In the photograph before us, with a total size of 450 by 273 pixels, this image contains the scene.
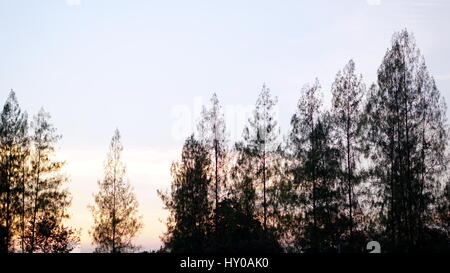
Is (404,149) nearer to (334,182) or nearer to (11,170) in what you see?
(334,182)

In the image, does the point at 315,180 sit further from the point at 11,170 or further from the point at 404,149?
the point at 11,170

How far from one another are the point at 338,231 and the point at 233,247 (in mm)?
7410

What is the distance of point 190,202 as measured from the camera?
4288 centimetres

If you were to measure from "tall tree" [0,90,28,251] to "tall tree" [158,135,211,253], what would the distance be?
12.5 meters

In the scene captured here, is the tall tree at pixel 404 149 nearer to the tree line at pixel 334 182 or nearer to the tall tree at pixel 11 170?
the tree line at pixel 334 182

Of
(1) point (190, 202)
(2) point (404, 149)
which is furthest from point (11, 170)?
(2) point (404, 149)

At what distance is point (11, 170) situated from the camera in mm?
37594

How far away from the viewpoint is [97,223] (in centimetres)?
4241

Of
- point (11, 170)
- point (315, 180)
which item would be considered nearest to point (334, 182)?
point (315, 180)

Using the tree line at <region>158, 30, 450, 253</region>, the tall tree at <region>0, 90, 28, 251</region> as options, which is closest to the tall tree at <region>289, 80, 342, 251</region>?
the tree line at <region>158, 30, 450, 253</region>

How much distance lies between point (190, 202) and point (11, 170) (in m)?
14.1

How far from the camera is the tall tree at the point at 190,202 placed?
41219 millimetres

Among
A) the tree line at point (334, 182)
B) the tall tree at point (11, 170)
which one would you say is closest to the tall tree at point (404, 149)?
the tree line at point (334, 182)
